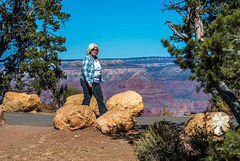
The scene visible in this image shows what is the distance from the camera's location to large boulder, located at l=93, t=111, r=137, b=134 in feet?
22.3

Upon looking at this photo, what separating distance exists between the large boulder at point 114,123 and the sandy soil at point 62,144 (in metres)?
0.15

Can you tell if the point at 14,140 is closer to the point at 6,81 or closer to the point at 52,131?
the point at 52,131

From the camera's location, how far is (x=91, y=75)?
766 cm

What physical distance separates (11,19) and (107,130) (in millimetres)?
13127

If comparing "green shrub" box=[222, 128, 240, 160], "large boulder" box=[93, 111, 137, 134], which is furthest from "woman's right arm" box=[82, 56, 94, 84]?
"green shrub" box=[222, 128, 240, 160]

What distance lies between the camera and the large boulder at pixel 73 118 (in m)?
7.17

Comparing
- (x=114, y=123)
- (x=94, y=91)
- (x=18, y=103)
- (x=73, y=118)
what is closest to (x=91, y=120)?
(x=73, y=118)

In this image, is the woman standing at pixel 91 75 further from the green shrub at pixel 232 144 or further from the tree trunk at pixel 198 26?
the green shrub at pixel 232 144

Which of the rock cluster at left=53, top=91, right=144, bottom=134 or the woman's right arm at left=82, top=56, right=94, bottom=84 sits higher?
the woman's right arm at left=82, top=56, right=94, bottom=84

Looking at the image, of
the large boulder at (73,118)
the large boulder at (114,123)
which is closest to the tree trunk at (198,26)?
the large boulder at (114,123)

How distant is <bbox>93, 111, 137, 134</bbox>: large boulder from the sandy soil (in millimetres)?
154

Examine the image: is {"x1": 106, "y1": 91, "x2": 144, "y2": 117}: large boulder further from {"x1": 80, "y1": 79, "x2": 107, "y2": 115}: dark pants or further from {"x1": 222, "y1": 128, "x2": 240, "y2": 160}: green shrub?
{"x1": 222, "y1": 128, "x2": 240, "y2": 160}: green shrub

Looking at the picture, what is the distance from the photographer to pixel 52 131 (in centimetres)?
734

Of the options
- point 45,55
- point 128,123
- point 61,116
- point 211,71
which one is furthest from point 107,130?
point 45,55
